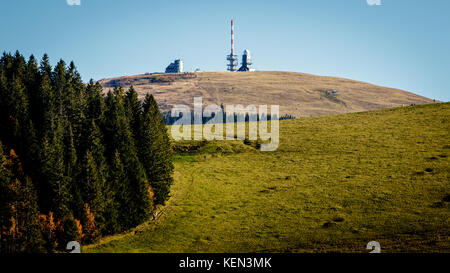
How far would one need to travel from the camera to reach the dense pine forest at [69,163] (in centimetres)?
5438

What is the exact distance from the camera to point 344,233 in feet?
159

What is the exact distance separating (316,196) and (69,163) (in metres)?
38.6

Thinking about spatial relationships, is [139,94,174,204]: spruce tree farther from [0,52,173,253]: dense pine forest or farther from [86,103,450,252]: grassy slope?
[86,103,450,252]: grassy slope

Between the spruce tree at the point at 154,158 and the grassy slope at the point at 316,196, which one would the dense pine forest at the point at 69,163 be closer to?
the spruce tree at the point at 154,158

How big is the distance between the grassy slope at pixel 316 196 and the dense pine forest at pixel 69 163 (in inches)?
181

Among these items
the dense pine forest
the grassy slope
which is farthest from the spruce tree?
the grassy slope

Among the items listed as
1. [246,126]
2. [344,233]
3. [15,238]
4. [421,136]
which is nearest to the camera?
[344,233]

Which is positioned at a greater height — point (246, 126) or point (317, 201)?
point (246, 126)

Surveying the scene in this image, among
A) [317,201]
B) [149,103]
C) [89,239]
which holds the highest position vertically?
[149,103]

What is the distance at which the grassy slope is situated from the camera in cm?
4791

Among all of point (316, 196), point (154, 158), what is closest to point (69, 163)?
point (154, 158)
